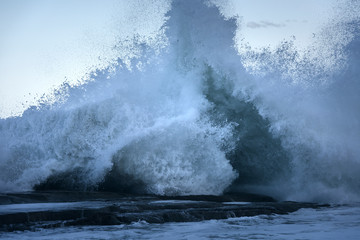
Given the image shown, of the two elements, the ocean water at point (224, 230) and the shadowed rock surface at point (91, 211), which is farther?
the shadowed rock surface at point (91, 211)

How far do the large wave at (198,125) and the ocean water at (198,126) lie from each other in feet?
0.11

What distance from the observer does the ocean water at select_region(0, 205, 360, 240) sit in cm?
548

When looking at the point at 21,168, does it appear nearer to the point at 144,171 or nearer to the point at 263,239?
the point at 144,171

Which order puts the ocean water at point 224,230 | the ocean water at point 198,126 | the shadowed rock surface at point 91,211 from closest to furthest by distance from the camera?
1. the ocean water at point 224,230
2. the shadowed rock surface at point 91,211
3. the ocean water at point 198,126

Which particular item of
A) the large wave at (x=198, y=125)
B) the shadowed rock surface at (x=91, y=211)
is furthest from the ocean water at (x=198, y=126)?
the shadowed rock surface at (x=91, y=211)

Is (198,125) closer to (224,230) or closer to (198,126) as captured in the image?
(198,126)

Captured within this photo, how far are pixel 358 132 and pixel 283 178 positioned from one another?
308cm

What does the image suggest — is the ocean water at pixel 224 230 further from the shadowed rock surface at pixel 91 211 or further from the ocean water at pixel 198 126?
the ocean water at pixel 198 126

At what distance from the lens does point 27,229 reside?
577cm

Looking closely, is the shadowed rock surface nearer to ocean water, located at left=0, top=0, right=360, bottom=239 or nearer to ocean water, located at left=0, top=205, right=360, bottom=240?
ocean water, located at left=0, top=205, right=360, bottom=240

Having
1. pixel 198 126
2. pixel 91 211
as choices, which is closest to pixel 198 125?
pixel 198 126

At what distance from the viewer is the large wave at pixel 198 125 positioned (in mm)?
11859

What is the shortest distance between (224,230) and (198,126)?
22.7ft

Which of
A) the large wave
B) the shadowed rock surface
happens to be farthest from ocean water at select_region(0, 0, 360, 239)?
the shadowed rock surface
